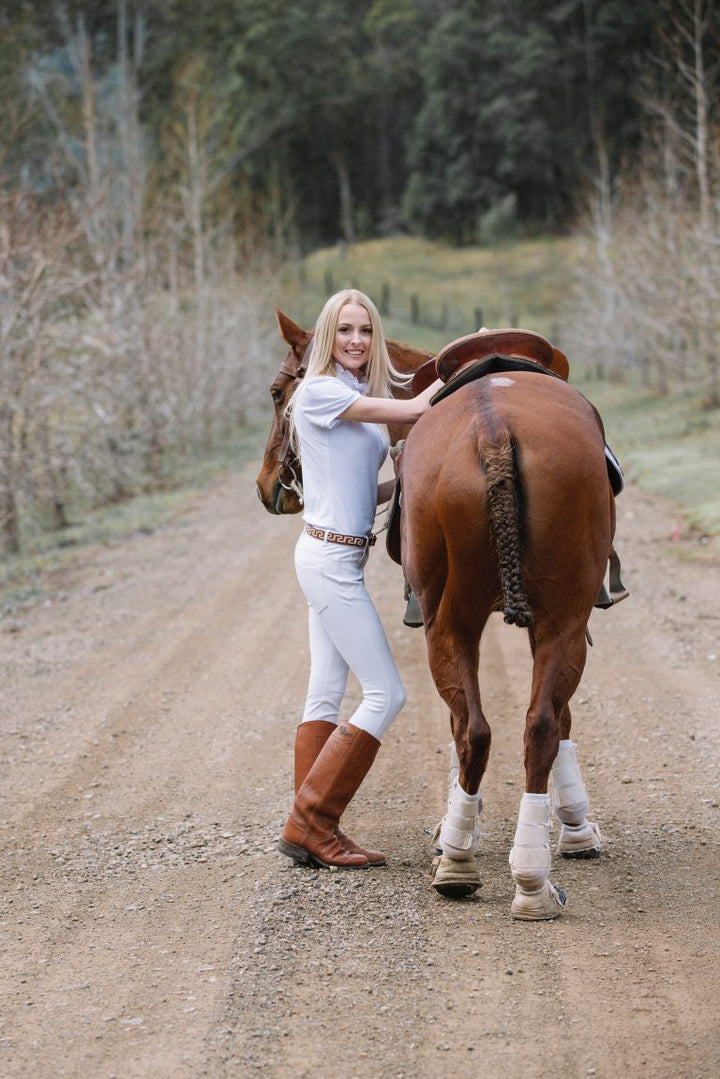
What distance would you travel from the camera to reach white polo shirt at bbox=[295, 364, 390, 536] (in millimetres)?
4414

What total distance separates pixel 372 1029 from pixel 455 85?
6606 cm

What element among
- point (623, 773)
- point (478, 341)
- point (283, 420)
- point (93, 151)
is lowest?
point (623, 773)

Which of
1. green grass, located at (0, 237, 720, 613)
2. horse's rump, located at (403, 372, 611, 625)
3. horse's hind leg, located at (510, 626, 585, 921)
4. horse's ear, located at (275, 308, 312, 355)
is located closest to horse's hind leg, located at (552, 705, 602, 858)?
horse's hind leg, located at (510, 626, 585, 921)

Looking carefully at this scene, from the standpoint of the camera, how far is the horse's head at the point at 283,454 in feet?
16.2

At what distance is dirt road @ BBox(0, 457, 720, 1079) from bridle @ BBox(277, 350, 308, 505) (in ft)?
4.77

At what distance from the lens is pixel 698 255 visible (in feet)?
77.4

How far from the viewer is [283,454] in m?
4.95

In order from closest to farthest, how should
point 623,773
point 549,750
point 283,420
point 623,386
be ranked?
point 549,750 < point 283,420 < point 623,773 < point 623,386

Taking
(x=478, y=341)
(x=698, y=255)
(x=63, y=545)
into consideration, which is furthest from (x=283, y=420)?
(x=698, y=255)

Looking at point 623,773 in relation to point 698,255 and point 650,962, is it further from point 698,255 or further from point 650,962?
point 698,255

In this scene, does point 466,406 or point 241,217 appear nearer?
point 466,406

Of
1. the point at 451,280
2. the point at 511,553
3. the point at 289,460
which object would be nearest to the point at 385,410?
the point at 289,460

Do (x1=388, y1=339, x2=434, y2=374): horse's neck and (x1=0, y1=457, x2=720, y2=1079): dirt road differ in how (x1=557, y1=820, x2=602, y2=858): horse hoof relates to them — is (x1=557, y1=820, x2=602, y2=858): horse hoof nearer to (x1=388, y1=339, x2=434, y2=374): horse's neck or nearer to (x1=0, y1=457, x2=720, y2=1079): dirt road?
(x1=0, y1=457, x2=720, y2=1079): dirt road

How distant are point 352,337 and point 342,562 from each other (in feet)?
2.72
